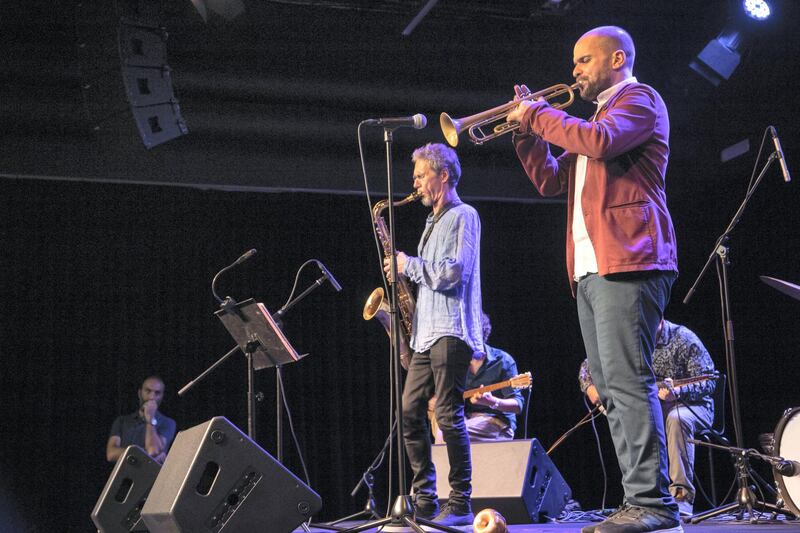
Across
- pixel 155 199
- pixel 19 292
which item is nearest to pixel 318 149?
pixel 155 199

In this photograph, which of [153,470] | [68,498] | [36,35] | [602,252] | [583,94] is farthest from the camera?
[68,498]

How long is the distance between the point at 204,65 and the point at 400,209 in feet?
7.85

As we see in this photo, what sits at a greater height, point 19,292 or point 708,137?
point 708,137

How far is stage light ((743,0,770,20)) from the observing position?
6.25 meters

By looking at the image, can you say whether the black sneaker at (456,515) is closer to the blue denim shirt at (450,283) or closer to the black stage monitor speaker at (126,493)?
the blue denim shirt at (450,283)

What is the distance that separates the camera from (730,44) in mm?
6746

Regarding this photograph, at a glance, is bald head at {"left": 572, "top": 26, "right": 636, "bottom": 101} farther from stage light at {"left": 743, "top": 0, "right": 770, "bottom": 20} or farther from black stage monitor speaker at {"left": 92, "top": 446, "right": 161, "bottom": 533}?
stage light at {"left": 743, "top": 0, "right": 770, "bottom": 20}

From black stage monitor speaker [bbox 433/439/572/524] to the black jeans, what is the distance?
1126 millimetres

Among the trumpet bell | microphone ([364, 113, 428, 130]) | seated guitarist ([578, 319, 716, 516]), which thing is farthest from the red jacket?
seated guitarist ([578, 319, 716, 516])

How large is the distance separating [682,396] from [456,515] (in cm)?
224

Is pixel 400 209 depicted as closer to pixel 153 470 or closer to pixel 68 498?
pixel 68 498

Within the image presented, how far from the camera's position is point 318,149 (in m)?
7.07

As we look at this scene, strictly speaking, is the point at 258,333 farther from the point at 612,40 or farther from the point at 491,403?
the point at 612,40

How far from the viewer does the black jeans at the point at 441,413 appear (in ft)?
12.4
